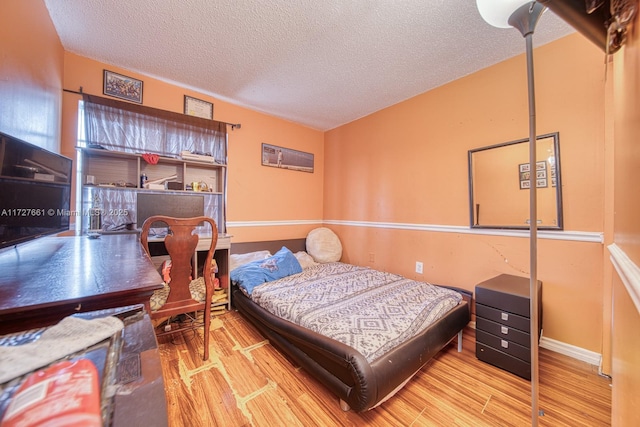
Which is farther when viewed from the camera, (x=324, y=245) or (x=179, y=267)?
(x=324, y=245)

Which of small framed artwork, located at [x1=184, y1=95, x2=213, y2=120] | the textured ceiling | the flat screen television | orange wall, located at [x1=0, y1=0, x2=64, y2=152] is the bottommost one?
the flat screen television

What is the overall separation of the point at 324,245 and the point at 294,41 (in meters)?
2.47

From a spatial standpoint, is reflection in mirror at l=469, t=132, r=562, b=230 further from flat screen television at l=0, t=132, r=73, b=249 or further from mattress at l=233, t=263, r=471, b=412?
flat screen television at l=0, t=132, r=73, b=249

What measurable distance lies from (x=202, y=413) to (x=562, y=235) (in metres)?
2.71

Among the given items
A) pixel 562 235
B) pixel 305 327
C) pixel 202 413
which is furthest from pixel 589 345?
pixel 202 413

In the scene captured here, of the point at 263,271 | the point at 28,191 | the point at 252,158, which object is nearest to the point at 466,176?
the point at 263,271

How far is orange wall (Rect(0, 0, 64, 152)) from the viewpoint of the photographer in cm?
115

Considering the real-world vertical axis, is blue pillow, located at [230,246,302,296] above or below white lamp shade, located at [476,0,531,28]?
below

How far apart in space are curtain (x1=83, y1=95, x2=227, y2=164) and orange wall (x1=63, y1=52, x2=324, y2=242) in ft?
0.39

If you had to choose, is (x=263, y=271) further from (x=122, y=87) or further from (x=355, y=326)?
(x=122, y=87)

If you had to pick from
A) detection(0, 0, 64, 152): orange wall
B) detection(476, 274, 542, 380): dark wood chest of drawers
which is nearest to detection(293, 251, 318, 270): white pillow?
detection(476, 274, 542, 380): dark wood chest of drawers

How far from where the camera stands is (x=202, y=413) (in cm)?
125

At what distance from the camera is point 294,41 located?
75.0 inches

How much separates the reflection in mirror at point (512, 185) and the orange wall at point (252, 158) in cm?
231
